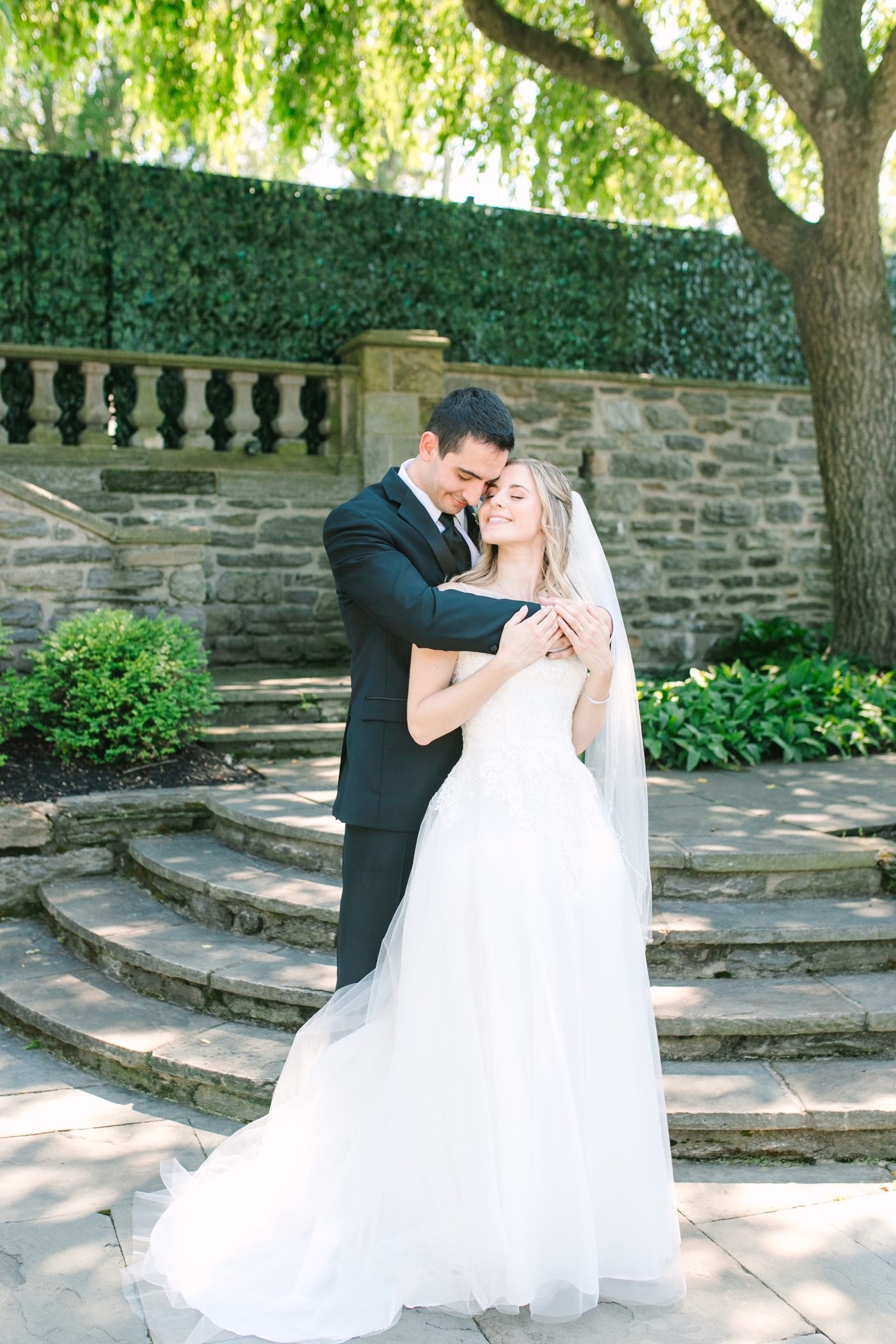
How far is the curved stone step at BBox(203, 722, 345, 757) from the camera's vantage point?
6.38m

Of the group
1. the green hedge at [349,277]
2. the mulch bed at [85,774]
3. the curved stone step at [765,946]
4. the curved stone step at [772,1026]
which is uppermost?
the green hedge at [349,277]

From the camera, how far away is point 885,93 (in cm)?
730

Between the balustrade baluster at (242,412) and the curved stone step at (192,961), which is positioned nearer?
the curved stone step at (192,961)

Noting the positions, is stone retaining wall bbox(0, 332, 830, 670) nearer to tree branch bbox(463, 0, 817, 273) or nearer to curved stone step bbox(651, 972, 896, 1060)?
tree branch bbox(463, 0, 817, 273)

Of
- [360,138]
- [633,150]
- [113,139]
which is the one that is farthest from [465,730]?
[113,139]

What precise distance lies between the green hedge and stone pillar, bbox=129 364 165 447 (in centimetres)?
78

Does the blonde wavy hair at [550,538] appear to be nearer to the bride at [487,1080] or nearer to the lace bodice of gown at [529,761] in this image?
the bride at [487,1080]

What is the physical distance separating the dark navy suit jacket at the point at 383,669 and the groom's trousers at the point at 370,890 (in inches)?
2.3

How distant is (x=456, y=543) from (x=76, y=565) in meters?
3.96

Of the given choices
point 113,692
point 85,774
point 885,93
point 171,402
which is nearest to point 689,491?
point 885,93

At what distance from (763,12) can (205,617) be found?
551cm

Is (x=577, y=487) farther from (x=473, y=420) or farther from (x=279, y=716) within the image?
(x=473, y=420)

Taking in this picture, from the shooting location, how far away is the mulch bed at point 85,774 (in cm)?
558

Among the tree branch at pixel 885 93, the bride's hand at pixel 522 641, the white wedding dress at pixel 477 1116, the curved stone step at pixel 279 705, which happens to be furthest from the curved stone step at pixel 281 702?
the tree branch at pixel 885 93
